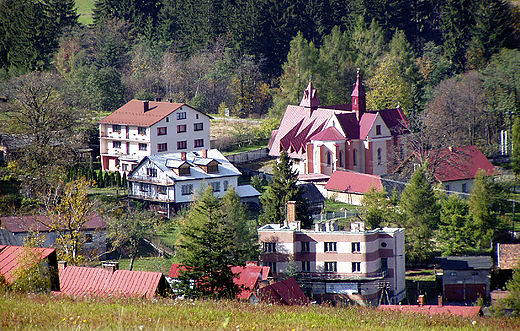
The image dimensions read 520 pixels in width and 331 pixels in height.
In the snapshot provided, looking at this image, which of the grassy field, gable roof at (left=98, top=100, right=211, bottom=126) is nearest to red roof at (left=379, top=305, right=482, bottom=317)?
the grassy field

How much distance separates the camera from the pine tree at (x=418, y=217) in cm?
4541

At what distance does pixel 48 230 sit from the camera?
1709 inches

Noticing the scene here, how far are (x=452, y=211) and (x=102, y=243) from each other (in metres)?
20.8

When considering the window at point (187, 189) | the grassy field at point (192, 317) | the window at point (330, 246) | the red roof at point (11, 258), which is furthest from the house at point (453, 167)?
the grassy field at point (192, 317)

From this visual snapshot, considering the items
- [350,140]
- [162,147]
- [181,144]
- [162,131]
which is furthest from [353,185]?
[162,131]

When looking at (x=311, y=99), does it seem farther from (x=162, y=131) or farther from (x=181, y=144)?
(x=162, y=131)

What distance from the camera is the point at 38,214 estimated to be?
153 feet

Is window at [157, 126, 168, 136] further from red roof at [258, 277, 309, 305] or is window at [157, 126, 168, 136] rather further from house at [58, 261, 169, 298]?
house at [58, 261, 169, 298]

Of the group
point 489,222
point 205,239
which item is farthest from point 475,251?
point 205,239

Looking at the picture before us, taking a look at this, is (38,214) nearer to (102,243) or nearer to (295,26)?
(102,243)

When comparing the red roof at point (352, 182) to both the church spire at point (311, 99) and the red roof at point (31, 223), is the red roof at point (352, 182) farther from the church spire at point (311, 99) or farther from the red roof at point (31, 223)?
the red roof at point (31, 223)

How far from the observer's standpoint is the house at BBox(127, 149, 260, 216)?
5444 cm

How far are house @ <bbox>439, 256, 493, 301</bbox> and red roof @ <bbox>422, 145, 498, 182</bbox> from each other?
53.9ft

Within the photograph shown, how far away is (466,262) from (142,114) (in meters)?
34.3
